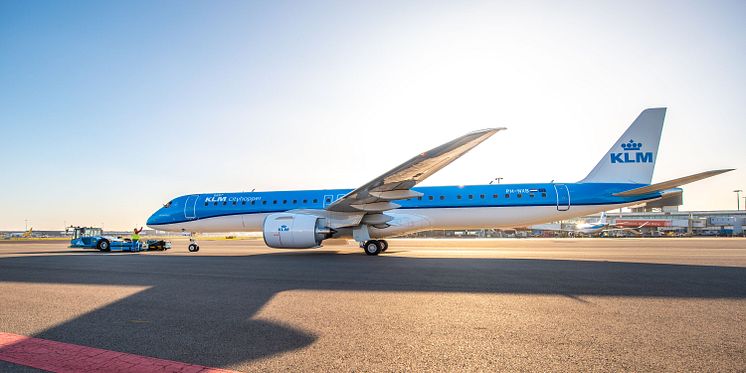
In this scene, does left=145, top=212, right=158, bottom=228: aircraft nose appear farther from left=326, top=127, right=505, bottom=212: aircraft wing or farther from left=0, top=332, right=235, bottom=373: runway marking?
left=0, top=332, right=235, bottom=373: runway marking

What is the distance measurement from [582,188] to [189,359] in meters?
18.3

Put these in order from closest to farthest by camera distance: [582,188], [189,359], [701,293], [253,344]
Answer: [189,359], [253,344], [701,293], [582,188]

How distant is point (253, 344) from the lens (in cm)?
356

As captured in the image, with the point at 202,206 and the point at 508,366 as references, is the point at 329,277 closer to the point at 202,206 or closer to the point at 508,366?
the point at 508,366

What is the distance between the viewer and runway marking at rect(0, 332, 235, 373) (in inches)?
116

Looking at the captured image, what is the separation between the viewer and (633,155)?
17047 mm

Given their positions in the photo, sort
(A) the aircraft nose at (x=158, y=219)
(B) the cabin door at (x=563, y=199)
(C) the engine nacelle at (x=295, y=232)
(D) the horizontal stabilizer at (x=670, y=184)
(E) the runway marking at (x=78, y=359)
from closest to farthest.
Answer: (E) the runway marking at (x=78, y=359) < (D) the horizontal stabilizer at (x=670, y=184) < (C) the engine nacelle at (x=295, y=232) < (B) the cabin door at (x=563, y=199) < (A) the aircraft nose at (x=158, y=219)

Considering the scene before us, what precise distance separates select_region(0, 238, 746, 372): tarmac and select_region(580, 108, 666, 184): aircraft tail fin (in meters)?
9.93

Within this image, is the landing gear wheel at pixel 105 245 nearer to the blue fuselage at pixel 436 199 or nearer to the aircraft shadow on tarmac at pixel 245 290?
the blue fuselage at pixel 436 199

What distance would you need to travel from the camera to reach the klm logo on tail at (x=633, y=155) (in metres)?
17.0

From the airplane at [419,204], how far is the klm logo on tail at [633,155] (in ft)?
0.13

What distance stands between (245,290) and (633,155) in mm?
18200

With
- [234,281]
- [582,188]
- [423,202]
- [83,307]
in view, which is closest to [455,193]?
[423,202]

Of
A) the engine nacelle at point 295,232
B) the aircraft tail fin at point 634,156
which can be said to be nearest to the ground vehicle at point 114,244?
the engine nacelle at point 295,232
